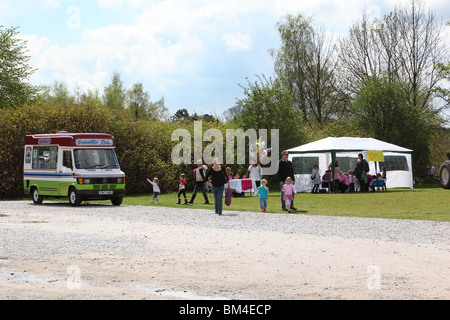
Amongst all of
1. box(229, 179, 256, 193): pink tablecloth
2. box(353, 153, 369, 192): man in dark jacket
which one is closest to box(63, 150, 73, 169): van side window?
box(229, 179, 256, 193): pink tablecloth

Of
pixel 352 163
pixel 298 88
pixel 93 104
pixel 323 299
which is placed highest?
pixel 298 88

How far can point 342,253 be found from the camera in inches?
384

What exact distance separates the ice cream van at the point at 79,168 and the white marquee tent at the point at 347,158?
41.7 feet

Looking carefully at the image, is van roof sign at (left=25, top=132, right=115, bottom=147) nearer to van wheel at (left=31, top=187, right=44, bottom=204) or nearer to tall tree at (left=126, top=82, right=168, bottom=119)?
van wheel at (left=31, top=187, right=44, bottom=204)

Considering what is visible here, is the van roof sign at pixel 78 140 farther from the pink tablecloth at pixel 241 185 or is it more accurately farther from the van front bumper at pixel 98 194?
the pink tablecloth at pixel 241 185

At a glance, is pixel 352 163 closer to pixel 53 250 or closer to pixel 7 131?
pixel 7 131

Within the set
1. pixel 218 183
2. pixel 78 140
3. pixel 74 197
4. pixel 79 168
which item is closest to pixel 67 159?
pixel 79 168

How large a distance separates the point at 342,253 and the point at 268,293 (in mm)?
3305

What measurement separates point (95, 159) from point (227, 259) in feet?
49.4

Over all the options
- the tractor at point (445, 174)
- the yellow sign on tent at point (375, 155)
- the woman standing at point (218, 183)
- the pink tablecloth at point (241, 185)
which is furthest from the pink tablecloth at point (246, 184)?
the tractor at point (445, 174)

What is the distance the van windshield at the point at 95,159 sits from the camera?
2303cm

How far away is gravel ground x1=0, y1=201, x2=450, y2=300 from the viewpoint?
22.7 ft

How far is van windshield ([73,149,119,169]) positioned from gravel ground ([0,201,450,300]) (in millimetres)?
7363
